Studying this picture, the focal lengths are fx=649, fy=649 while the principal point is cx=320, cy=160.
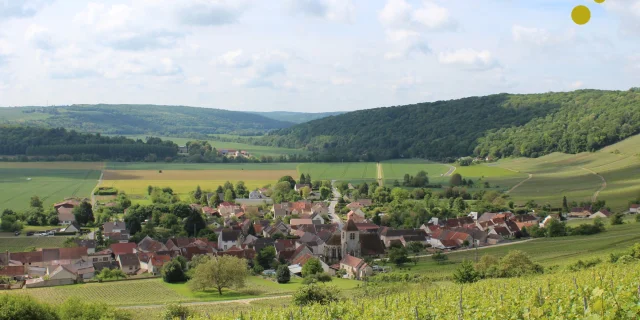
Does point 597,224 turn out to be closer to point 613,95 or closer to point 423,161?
point 423,161

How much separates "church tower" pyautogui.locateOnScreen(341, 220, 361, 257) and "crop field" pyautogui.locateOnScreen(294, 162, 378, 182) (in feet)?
152

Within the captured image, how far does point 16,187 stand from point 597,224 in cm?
6218

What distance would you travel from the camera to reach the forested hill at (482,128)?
117 m

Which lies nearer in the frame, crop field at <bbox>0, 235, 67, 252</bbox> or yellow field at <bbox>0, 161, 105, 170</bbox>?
crop field at <bbox>0, 235, 67, 252</bbox>

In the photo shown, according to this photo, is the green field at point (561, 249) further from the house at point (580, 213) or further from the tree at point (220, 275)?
the tree at point (220, 275)

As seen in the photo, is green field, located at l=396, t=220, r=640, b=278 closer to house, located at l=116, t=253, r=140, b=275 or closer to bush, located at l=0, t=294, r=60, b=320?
house, located at l=116, t=253, r=140, b=275

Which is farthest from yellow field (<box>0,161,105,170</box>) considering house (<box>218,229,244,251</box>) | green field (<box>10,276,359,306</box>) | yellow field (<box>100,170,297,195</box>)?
green field (<box>10,276,359,306</box>)

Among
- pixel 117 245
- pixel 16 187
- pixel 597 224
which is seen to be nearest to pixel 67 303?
pixel 117 245

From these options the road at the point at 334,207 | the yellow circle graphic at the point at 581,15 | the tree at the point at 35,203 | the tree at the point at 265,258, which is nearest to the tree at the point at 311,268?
the tree at the point at 265,258

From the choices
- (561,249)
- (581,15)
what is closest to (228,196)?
(561,249)

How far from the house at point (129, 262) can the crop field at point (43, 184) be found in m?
20.6

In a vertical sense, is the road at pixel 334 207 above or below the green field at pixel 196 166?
below

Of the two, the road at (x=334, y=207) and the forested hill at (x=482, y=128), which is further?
the forested hill at (x=482, y=128)

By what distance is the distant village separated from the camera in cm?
4456
